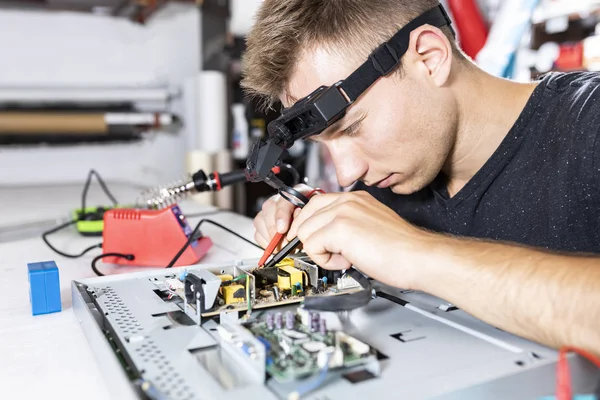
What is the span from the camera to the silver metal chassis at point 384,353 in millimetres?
513

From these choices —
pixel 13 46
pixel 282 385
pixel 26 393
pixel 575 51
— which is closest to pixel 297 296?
pixel 282 385

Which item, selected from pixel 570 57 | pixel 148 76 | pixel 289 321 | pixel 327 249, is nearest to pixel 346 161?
pixel 327 249

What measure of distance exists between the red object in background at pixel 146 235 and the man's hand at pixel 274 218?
0.14 m

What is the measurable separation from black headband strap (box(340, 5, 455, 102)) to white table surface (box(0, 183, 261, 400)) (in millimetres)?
475

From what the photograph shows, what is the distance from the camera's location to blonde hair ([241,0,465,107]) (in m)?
0.92

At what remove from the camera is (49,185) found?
2529 millimetres

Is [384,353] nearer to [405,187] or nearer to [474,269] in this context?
[474,269]

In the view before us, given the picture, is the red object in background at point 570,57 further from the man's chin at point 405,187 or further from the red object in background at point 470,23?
the man's chin at point 405,187

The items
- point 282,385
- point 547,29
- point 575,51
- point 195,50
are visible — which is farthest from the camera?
point 195,50

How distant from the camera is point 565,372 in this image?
0.50 m

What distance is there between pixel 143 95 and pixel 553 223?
2109 mm

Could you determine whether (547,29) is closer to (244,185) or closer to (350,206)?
(244,185)

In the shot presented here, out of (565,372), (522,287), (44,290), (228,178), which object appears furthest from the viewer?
(228,178)

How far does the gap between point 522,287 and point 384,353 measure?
0.58 feet
